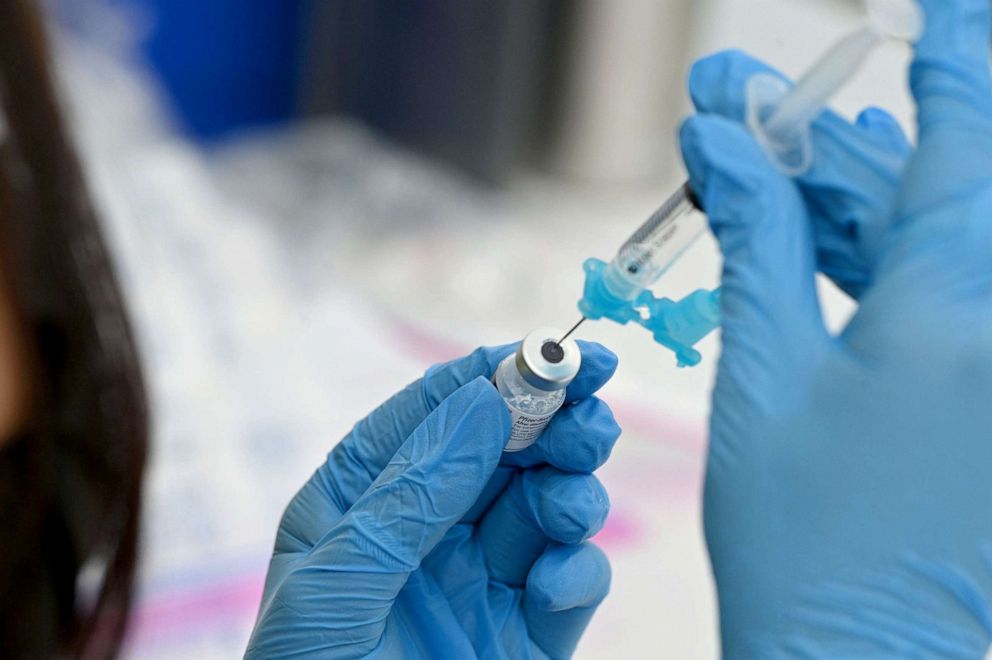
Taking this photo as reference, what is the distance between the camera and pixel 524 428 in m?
0.59

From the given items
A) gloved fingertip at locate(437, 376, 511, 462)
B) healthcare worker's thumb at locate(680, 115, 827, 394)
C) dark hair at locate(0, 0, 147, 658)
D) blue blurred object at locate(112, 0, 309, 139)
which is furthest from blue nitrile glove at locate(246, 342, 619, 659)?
blue blurred object at locate(112, 0, 309, 139)

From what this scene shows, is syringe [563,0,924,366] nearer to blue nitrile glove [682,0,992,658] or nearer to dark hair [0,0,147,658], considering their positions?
blue nitrile glove [682,0,992,658]

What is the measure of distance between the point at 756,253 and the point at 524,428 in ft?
0.53

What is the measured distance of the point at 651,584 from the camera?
4.02ft

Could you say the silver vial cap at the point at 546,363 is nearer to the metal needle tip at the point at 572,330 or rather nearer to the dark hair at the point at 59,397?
the metal needle tip at the point at 572,330

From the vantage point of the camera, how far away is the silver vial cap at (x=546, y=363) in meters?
0.55

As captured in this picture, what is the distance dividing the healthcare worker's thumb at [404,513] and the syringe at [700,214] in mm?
99

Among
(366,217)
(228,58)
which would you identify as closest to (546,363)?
(366,217)

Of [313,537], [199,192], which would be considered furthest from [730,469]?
[199,192]

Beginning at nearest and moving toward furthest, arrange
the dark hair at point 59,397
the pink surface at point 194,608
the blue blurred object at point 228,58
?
the dark hair at point 59,397, the pink surface at point 194,608, the blue blurred object at point 228,58

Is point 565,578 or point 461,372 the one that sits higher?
point 461,372

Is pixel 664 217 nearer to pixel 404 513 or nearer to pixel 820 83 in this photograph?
pixel 820 83

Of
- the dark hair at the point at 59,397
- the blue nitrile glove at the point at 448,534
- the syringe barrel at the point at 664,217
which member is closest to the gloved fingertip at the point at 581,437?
the blue nitrile glove at the point at 448,534

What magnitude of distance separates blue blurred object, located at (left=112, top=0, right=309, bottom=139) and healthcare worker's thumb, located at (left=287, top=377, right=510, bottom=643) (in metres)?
1.74
